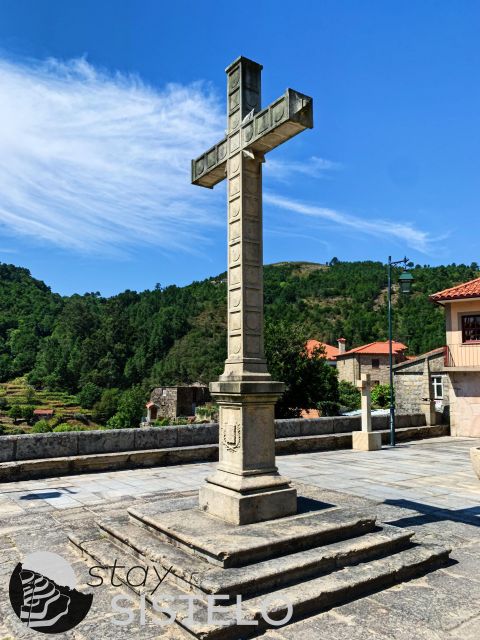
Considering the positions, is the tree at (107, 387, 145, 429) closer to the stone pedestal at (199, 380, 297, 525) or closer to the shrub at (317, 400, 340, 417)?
the shrub at (317, 400, 340, 417)

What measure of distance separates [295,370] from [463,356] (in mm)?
15511

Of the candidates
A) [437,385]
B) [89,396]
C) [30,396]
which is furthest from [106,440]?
[89,396]

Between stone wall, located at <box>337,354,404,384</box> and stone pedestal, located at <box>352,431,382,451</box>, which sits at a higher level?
stone wall, located at <box>337,354,404,384</box>

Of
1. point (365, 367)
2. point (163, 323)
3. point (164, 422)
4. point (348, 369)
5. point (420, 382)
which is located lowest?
point (164, 422)

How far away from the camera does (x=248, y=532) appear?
416cm

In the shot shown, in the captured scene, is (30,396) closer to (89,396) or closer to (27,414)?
(89,396)

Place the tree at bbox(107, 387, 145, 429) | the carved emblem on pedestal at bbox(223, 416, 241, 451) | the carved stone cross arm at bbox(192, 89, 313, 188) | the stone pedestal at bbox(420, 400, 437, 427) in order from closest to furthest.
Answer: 1. the carved stone cross arm at bbox(192, 89, 313, 188)
2. the carved emblem on pedestal at bbox(223, 416, 241, 451)
3. the stone pedestal at bbox(420, 400, 437, 427)
4. the tree at bbox(107, 387, 145, 429)

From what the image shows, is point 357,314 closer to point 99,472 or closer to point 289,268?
point 289,268

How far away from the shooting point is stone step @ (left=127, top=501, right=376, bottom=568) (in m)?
3.77

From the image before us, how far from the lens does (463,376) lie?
17.9 metres

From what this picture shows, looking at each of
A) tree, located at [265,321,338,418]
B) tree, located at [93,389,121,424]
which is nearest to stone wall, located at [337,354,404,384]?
tree, located at [265,321,338,418]

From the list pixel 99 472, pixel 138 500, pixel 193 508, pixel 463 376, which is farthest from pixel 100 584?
A: pixel 463 376

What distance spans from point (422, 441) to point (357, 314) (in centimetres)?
6827

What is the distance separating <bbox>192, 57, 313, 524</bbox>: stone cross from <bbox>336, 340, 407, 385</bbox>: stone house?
48323mm
